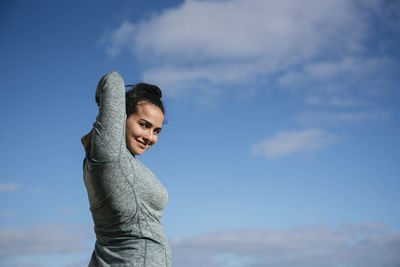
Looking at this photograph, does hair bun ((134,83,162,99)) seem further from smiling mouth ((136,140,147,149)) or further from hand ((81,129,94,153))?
hand ((81,129,94,153))

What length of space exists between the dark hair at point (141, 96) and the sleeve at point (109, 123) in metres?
0.36

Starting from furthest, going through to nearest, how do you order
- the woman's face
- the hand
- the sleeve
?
the woman's face, the hand, the sleeve

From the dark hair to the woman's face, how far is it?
3 centimetres

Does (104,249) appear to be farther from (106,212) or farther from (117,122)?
(117,122)

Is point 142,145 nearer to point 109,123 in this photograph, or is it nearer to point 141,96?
A: point 141,96

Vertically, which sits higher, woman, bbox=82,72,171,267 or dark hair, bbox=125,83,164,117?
dark hair, bbox=125,83,164,117

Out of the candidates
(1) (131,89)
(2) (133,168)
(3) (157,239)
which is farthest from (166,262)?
(1) (131,89)

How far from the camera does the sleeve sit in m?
2.39

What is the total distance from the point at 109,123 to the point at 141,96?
0.57m

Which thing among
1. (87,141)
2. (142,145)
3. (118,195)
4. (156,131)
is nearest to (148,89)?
(156,131)

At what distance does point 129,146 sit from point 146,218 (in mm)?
530

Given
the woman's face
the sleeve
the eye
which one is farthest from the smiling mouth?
the sleeve

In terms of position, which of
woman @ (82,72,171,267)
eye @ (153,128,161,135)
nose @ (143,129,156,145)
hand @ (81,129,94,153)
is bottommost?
woman @ (82,72,171,267)

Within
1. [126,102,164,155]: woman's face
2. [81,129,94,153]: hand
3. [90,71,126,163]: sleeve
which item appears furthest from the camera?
[126,102,164,155]: woman's face
